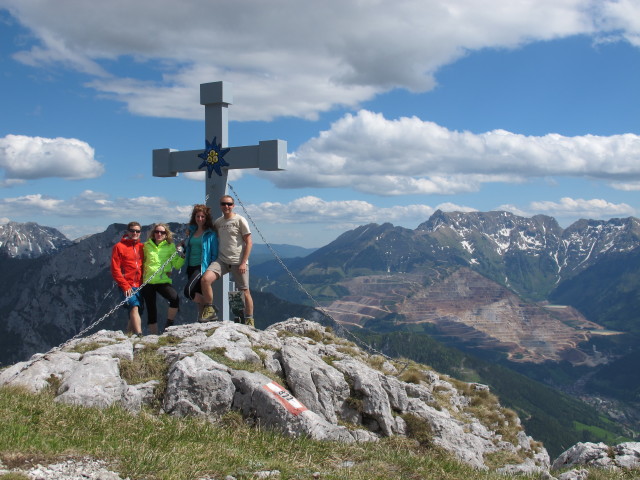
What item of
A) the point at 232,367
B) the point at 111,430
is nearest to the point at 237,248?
the point at 232,367

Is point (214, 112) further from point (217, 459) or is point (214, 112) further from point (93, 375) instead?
point (217, 459)

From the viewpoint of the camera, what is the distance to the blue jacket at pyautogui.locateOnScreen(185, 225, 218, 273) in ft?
47.3

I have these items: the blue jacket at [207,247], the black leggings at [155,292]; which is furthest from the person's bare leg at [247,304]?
the black leggings at [155,292]

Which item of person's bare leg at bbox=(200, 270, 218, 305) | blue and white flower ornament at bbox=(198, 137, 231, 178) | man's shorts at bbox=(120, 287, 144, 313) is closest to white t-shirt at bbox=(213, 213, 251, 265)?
person's bare leg at bbox=(200, 270, 218, 305)

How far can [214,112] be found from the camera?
1727cm

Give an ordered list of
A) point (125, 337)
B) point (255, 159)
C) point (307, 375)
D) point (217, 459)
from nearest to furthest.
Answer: point (217, 459) < point (307, 375) < point (125, 337) < point (255, 159)

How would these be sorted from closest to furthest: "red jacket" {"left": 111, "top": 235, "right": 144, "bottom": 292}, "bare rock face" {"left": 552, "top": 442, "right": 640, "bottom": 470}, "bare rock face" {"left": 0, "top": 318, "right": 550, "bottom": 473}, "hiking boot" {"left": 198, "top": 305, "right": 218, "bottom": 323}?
1. "bare rock face" {"left": 0, "top": 318, "right": 550, "bottom": 473}
2. "bare rock face" {"left": 552, "top": 442, "right": 640, "bottom": 470}
3. "red jacket" {"left": 111, "top": 235, "right": 144, "bottom": 292}
4. "hiking boot" {"left": 198, "top": 305, "right": 218, "bottom": 323}

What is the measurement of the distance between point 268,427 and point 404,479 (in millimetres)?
2457

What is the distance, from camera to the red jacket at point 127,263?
46.2ft

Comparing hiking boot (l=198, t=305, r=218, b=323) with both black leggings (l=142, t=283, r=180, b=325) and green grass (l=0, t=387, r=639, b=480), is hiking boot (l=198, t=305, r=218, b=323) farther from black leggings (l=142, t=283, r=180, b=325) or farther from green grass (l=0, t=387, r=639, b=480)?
green grass (l=0, t=387, r=639, b=480)

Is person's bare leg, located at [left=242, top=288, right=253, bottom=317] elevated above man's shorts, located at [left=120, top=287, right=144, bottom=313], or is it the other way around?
man's shorts, located at [left=120, top=287, right=144, bottom=313]

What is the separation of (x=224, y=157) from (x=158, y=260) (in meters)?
4.09

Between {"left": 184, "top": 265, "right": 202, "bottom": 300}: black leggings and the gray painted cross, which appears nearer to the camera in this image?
{"left": 184, "top": 265, "right": 202, "bottom": 300}: black leggings

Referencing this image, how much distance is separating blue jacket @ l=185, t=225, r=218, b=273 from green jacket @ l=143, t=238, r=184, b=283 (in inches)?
14.8
